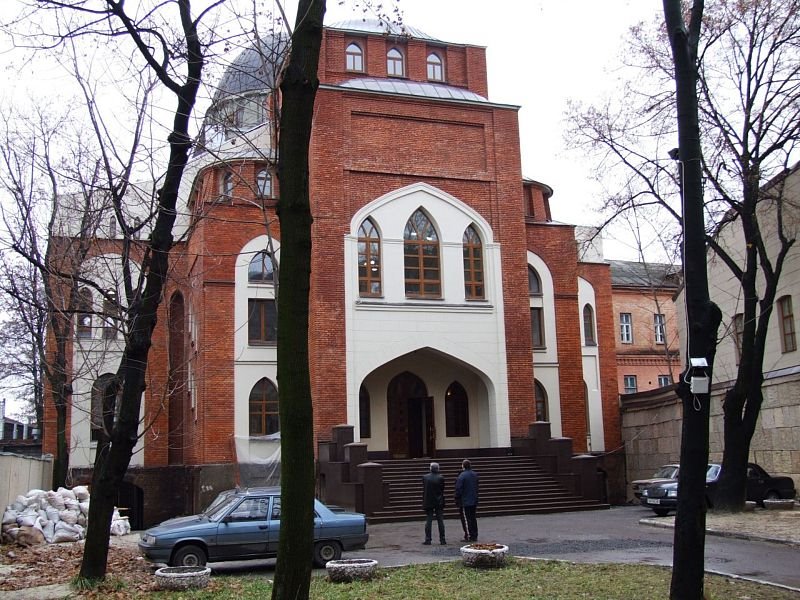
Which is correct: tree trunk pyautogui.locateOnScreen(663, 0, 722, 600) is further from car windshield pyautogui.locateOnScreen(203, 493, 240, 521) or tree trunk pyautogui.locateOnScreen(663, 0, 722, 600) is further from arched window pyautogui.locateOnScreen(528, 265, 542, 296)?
arched window pyautogui.locateOnScreen(528, 265, 542, 296)

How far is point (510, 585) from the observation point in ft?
33.9

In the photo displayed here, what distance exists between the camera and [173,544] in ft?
41.5

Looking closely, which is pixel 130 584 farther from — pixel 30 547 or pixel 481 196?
pixel 481 196

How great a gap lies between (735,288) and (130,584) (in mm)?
22392

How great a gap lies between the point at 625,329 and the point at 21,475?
34567 millimetres

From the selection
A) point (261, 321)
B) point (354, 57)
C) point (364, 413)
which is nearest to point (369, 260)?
point (261, 321)

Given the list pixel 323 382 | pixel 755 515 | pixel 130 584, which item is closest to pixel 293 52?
pixel 130 584

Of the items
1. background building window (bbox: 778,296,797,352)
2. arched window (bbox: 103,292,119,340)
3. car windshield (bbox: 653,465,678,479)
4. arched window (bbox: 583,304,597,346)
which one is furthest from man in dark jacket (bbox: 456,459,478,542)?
arched window (bbox: 583,304,597,346)

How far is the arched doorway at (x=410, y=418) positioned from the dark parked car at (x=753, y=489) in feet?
26.8

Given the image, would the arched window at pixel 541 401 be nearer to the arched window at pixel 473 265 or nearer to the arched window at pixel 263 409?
the arched window at pixel 473 265

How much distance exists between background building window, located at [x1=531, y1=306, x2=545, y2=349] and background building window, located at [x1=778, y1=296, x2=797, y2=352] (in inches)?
325

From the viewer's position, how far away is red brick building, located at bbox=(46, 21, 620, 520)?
25547 millimetres

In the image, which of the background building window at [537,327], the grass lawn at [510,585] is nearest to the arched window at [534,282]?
the background building window at [537,327]

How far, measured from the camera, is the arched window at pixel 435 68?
3038 centimetres
